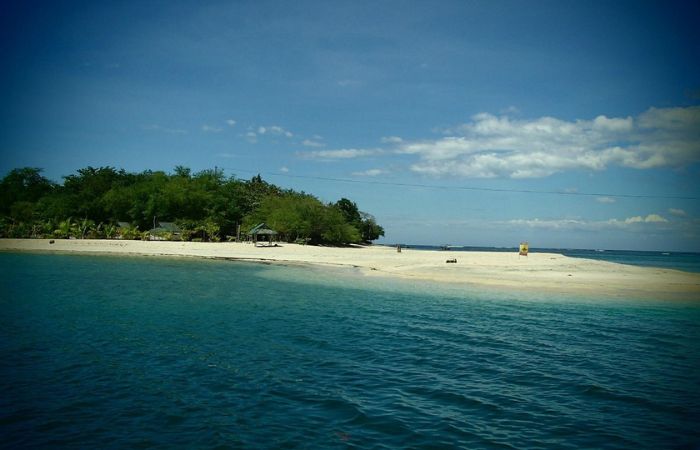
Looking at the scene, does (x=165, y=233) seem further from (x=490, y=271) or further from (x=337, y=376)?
(x=337, y=376)

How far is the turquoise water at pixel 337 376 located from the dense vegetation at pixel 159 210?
2136 inches

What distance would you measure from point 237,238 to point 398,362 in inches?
2489

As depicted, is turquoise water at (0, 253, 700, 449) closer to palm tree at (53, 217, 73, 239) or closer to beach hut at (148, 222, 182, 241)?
beach hut at (148, 222, 182, 241)

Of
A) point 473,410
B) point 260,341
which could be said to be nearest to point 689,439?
point 473,410

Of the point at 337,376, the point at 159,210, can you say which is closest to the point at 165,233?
the point at 159,210

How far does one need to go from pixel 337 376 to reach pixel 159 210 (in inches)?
2757

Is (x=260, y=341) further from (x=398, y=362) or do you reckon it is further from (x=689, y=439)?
(x=689, y=439)

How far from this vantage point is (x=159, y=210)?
232 feet

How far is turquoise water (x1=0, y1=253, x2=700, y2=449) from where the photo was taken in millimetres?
6543

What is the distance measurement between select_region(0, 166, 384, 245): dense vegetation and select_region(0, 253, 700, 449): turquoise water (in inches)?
2136

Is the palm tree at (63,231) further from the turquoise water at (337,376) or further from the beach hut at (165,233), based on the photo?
the turquoise water at (337,376)

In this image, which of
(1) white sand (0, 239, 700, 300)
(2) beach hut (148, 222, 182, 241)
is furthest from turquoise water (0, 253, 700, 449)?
(2) beach hut (148, 222, 182, 241)

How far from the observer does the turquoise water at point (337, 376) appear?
6.54m

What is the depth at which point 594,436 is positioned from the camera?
22.1 ft
